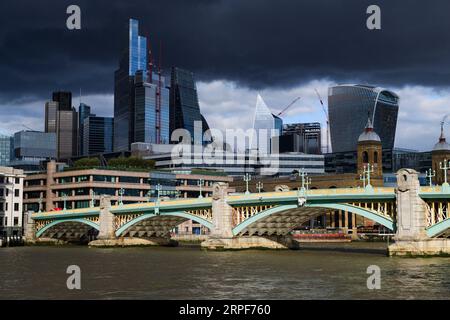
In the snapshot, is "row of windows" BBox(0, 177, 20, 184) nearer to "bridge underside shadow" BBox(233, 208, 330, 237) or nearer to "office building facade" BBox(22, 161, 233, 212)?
"office building facade" BBox(22, 161, 233, 212)

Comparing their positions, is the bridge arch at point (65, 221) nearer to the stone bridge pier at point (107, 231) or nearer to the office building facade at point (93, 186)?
the stone bridge pier at point (107, 231)

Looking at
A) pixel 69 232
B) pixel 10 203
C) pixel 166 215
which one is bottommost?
pixel 69 232

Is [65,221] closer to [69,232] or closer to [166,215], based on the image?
[69,232]

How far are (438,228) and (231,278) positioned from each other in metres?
30.6

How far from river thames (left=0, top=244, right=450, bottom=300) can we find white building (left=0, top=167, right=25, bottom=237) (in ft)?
259

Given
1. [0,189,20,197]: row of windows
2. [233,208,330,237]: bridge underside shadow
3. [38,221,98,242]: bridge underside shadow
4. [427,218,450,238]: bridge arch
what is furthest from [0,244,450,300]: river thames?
[0,189,20,197]: row of windows

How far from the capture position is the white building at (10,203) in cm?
16312

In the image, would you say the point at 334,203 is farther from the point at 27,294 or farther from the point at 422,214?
the point at 27,294

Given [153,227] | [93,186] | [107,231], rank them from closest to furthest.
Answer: [107,231]
[153,227]
[93,186]

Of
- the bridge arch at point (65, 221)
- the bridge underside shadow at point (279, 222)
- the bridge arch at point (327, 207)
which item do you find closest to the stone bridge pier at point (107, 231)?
the bridge arch at point (65, 221)

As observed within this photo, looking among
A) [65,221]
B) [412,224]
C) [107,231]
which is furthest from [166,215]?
[412,224]

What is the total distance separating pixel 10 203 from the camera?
16538cm

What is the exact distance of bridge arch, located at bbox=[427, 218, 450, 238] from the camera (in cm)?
8043
